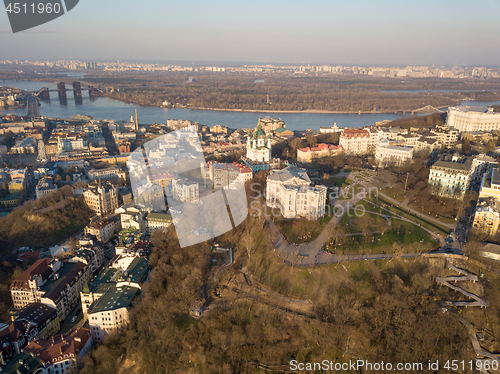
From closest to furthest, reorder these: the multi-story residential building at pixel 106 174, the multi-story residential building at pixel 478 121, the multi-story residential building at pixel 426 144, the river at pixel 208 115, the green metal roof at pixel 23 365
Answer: the green metal roof at pixel 23 365
the multi-story residential building at pixel 426 144
the multi-story residential building at pixel 106 174
the multi-story residential building at pixel 478 121
the river at pixel 208 115

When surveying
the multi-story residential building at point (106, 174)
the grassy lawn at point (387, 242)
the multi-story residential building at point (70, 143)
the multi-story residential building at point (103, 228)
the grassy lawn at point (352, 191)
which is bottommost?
the multi-story residential building at point (103, 228)

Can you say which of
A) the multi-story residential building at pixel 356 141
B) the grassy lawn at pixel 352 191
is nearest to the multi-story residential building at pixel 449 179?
the grassy lawn at pixel 352 191

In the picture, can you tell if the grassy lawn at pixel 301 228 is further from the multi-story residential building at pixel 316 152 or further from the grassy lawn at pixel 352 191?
the multi-story residential building at pixel 316 152

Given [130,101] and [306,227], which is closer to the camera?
[306,227]

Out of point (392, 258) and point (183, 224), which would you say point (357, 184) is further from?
point (183, 224)

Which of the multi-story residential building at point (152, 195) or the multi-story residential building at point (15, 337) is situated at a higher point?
the multi-story residential building at point (152, 195)

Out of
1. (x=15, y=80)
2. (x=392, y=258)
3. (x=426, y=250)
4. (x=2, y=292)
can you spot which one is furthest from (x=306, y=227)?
(x=15, y=80)
